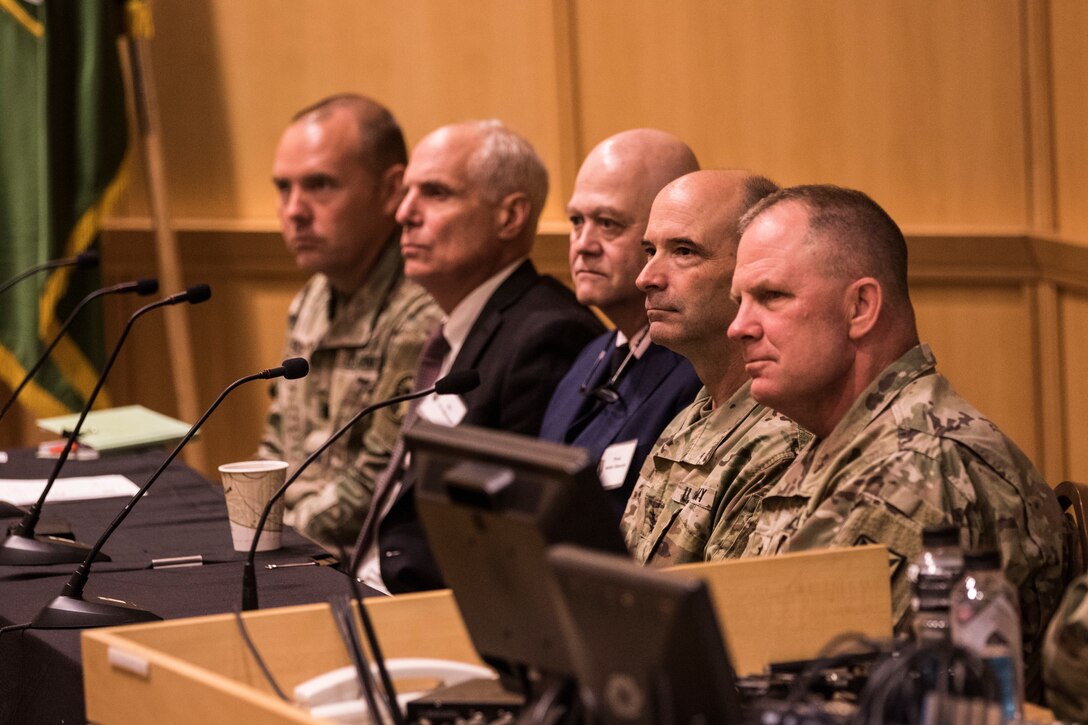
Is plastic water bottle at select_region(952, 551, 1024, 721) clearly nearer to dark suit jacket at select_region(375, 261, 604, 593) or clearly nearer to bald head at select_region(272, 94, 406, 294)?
dark suit jacket at select_region(375, 261, 604, 593)

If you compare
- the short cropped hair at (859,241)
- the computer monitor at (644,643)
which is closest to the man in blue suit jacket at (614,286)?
the short cropped hair at (859,241)

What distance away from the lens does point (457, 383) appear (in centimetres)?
252

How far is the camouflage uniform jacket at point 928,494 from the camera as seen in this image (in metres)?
2.16

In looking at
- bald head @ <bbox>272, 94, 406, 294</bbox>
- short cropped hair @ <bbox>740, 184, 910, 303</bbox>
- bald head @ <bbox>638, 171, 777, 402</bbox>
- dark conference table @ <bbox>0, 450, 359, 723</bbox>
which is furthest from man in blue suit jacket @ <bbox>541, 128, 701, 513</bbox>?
bald head @ <bbox>272, 94, 406, 294</bbox>

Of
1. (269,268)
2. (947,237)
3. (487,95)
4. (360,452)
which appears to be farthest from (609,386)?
(269,268)

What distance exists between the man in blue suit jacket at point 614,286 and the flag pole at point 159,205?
2327 mm

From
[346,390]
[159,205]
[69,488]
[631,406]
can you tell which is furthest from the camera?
[159,205]

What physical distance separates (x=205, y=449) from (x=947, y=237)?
9.62 feet

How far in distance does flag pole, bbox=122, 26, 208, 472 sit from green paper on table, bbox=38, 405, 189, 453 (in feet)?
3.16

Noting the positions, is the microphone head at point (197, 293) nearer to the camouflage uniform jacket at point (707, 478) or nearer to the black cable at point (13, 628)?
the black cable at point (13, 628)

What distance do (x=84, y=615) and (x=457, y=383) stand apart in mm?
702

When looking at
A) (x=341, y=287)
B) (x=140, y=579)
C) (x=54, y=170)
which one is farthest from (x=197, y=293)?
(x=54, y=170)

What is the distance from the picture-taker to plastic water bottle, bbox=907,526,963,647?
161 centimetres

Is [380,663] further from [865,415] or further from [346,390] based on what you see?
[346,390]
